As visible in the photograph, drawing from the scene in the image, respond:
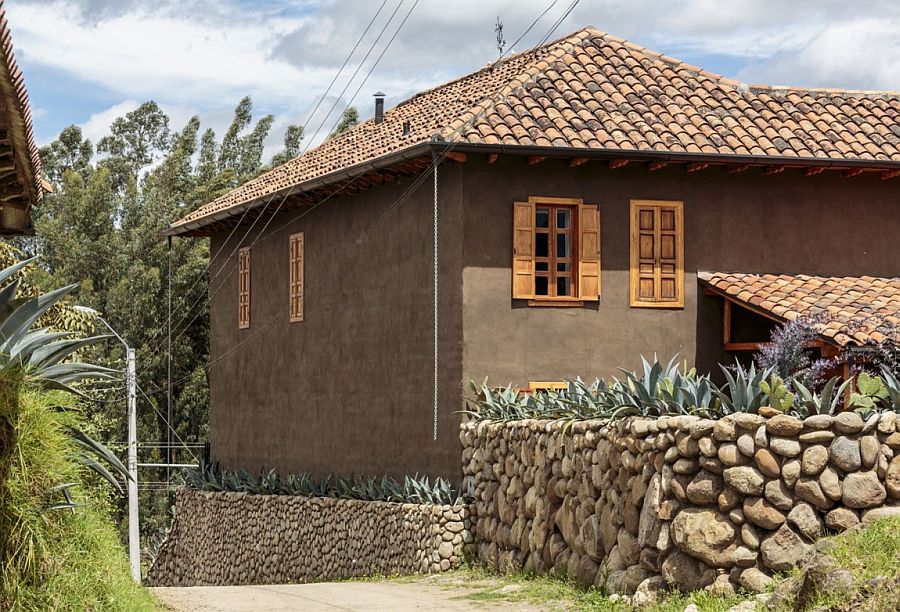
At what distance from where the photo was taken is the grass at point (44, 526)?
31.3ft

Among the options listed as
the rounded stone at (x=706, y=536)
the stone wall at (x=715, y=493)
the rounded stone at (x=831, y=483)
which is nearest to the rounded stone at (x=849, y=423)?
the stone wall at (x=715, y=493)

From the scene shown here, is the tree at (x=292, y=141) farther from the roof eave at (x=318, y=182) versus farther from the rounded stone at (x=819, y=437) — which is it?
the rounded stone at (x=819, y=437)

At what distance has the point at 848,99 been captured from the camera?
23.4 metres

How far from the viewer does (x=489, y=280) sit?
20.0m

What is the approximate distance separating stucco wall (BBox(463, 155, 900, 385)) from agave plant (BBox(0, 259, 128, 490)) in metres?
10.3

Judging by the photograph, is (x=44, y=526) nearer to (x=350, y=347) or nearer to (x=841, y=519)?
(x=841, y=519)

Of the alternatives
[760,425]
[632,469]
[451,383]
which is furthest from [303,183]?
[760,425]

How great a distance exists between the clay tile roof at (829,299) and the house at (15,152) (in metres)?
10.4

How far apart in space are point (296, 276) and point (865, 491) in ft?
50.9

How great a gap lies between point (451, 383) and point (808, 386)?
747 centimetres

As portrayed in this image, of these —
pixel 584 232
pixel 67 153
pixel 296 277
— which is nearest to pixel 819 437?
pixel 584 232

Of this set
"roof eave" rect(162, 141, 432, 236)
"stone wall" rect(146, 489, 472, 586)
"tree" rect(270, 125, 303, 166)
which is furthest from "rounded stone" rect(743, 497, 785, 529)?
"tree" rect(270, 125, 303, 166)

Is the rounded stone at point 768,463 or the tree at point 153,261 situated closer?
the rounded stone at point 768,463

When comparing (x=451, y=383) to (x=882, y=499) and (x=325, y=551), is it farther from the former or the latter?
(x=882, y=499)
